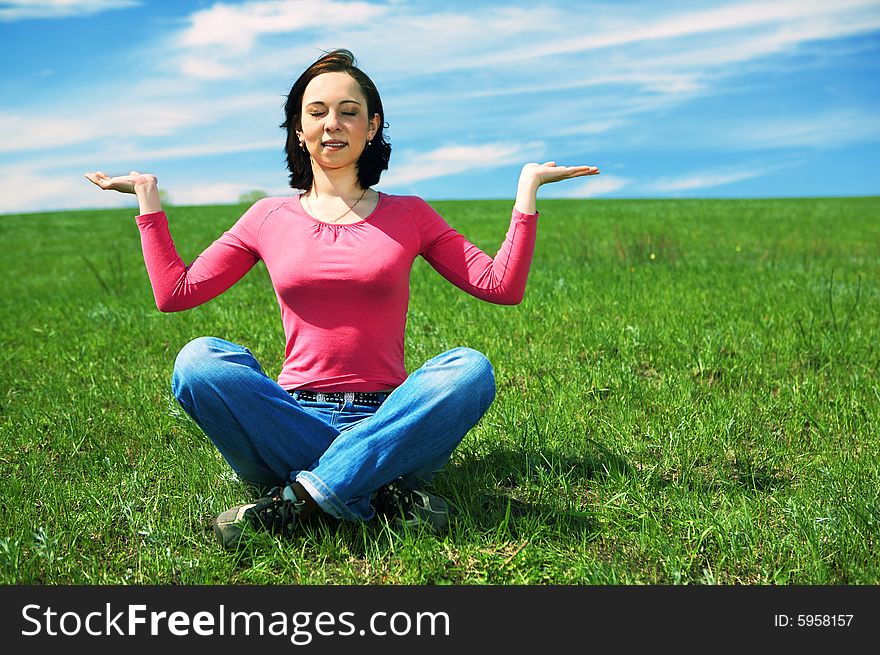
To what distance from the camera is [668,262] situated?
11102mm

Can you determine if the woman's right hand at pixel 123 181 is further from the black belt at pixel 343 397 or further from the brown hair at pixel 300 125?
the black belt at pixel 343 397

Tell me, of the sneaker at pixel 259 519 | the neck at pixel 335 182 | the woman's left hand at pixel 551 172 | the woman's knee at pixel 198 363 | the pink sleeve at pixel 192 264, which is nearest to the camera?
the woman's knee at pixel 198 363

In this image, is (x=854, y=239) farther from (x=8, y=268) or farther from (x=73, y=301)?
(x=8, y=268)

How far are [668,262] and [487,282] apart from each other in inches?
315

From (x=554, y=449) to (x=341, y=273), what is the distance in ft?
5.35

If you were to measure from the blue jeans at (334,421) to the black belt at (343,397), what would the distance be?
0.08m

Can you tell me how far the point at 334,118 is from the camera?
143 inches

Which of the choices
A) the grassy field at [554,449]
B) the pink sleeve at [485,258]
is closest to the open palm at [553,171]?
the pink sleeve at [485,258]

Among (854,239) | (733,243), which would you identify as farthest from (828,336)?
(854,239)

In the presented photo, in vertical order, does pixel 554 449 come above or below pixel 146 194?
below

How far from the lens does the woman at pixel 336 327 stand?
339 centimetres

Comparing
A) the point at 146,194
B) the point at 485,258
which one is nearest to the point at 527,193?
the point at 485,258

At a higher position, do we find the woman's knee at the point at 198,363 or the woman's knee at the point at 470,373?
the woman's knee at the point at 198,363

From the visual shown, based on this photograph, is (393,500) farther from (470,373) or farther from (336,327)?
(336,327)
